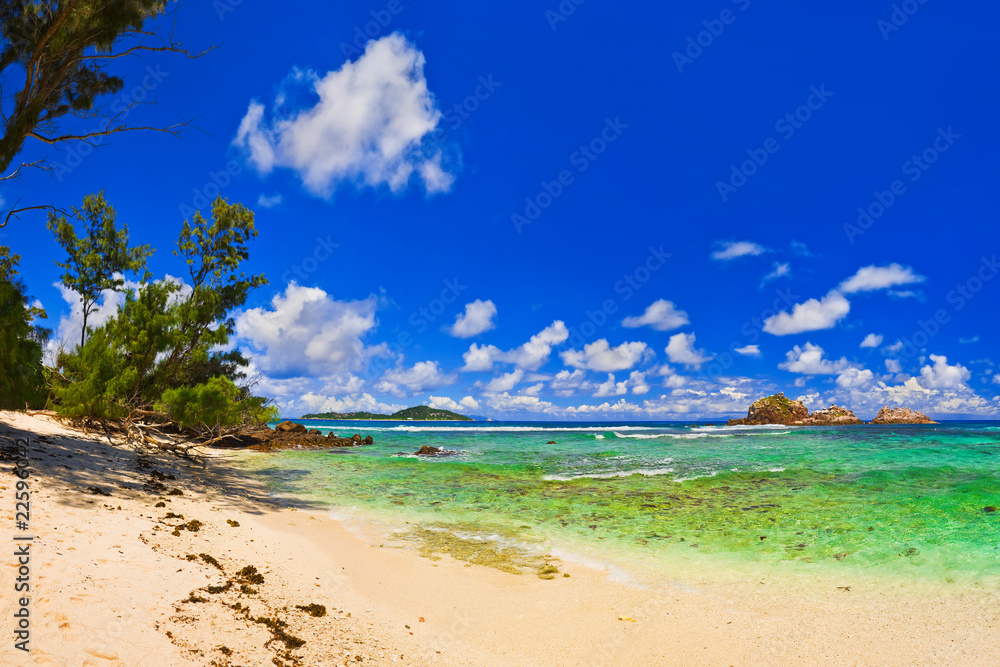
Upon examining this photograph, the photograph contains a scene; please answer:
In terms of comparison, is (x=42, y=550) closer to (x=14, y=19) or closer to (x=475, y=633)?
(x=475, y=633)

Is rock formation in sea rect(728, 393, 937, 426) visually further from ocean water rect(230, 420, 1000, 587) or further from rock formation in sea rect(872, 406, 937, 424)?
ocean water rect(230, 420, 1000, 587)

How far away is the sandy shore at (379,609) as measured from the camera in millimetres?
4121

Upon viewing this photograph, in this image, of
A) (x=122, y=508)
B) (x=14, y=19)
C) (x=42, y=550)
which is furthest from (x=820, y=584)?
(x=14, y=19)

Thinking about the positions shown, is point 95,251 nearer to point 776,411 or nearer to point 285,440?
point 285,440

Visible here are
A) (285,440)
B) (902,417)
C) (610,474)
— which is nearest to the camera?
(610,474)

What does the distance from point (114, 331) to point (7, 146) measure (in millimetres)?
6970

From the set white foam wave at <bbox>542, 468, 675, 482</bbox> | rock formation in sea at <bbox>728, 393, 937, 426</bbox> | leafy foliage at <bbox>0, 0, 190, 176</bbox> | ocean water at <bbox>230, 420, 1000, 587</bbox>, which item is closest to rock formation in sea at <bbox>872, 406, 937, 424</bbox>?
rock formation in sea at <bbox>728, 393, 937, 426</bbox>

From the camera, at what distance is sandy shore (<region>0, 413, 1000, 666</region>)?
4121 mm

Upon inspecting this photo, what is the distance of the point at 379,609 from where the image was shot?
5848 mm

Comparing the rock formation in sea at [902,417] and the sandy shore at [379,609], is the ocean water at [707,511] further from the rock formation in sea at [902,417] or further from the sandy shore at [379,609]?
the rock formation in sea at [902,417]

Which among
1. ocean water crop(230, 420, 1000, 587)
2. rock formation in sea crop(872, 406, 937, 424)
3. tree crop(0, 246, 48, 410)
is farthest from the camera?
rock formation in sea crop(872, 406, 937, 424)

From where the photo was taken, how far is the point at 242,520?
9656 mm

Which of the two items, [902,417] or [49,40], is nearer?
[49,40]

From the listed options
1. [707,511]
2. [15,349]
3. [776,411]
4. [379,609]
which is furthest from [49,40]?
[776,411]
